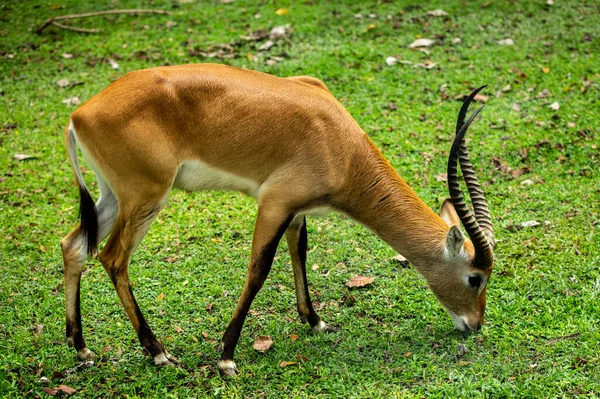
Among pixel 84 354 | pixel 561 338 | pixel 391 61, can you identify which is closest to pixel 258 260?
pixel 84 354

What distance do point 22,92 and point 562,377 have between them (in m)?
8.76

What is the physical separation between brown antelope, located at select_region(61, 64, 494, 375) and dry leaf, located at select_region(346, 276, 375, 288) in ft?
3.06

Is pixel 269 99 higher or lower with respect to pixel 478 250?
higher

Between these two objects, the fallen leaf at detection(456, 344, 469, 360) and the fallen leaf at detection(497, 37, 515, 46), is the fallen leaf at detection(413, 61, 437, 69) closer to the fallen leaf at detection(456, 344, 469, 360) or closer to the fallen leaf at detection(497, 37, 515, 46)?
the fallen leaf at detection(497, 37, 515, 46)

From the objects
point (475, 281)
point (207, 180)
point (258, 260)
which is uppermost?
point (207, 180)

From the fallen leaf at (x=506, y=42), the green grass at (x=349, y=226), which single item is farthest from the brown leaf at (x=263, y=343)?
the fallen leaf at (x=506, y=42)

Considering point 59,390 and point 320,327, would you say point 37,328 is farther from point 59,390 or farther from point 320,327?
point 320,327

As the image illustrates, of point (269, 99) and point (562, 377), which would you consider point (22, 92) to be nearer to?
point (269, 99)

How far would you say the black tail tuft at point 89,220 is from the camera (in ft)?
17.8

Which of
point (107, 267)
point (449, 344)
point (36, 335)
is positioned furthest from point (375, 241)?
point (36, 335)

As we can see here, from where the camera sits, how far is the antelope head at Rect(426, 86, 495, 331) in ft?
17.6

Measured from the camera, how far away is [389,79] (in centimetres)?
1046

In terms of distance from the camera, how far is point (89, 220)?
5488mm

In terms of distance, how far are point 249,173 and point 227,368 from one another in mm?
→ 1548
